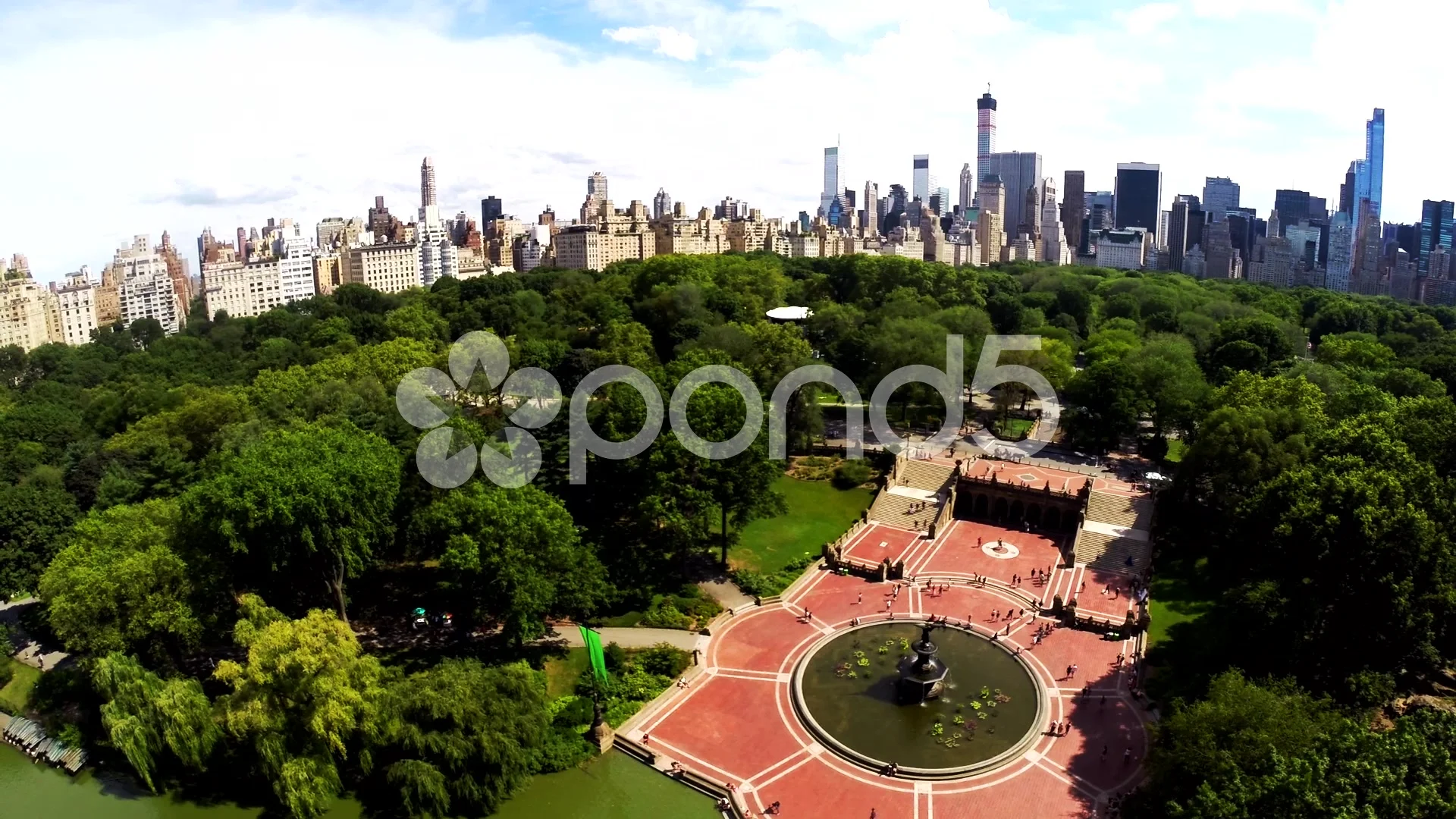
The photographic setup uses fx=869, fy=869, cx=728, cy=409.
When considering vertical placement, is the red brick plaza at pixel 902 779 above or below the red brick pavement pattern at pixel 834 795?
above

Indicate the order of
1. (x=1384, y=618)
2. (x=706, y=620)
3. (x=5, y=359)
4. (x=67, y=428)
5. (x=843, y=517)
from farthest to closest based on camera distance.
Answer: (x=5, y=359) → (x=67, y=428) → (x=843, y=517) → (x=706, y=620) → (x=1384, y=618)

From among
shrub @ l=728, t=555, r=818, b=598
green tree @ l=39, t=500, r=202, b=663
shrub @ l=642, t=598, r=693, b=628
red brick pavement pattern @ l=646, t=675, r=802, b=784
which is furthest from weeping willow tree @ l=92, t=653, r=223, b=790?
shrub @ l=728, t=555, r=818, b=598

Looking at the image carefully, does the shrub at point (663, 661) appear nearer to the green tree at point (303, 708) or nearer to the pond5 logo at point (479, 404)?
the pond5 logo at point (479, 404)

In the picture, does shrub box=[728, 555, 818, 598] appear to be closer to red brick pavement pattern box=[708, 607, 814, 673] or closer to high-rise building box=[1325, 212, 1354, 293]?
red brick pavement pattern box=[708, 607, 814, 673]

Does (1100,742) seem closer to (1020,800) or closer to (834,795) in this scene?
(1020,800)

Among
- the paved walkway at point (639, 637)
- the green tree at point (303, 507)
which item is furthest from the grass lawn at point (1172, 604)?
the green tree at point (303, 507)

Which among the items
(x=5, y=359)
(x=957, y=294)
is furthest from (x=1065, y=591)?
(x=5, y=359)

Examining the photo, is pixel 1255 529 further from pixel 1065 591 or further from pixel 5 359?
pixel 5 359

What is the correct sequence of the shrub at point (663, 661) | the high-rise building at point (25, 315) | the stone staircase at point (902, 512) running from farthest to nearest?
the high-rise building at point (25, 315), the stone staircase at point (902, 512), the shrub at point (663, 661)
